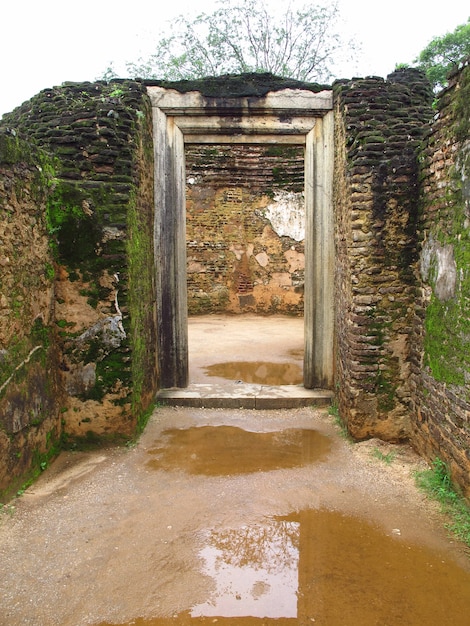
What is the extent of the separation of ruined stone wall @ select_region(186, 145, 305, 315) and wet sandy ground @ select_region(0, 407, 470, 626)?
27.3ft

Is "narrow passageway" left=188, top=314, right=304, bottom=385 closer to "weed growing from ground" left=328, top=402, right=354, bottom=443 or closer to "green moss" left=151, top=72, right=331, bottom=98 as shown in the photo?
"weed growing from ground" left=328, top=402, right=354, bottom=443

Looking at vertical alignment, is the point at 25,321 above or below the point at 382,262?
below

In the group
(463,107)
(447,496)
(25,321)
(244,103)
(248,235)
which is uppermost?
(244,103)

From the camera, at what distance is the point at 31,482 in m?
3.70

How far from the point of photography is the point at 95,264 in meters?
4.35

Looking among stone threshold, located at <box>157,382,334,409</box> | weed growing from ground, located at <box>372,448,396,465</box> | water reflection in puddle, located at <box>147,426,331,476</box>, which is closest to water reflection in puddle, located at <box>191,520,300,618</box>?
water reflection in puddle, located at <box>147,426,331,476</box>

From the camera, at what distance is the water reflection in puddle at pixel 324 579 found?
243 cm

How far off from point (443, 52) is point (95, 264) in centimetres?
1597

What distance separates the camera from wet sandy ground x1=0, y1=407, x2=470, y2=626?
2.48m

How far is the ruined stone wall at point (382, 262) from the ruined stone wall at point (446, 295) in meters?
0.17

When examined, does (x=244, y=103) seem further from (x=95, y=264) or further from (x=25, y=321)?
(x=25, y=321)

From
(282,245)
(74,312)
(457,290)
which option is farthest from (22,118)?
(282,245)

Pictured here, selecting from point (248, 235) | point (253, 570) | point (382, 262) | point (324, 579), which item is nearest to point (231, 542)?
point (253, 570)

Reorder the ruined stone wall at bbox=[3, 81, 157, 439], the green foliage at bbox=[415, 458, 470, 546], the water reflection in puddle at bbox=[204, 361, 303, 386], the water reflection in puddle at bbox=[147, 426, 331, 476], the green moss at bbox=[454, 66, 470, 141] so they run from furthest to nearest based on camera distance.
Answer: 1. the water reflection in puddle at bbox=[204, 361, 303, 386]
2. the ruined stone wall at bbox=[3, 81, 157, 439]
3. the water reflection in puddle at bbox=[147, 426, 331, 476]
4. the green moss at bbox=[454, 66, 470, 141]
5. the green foliage at bbox=[415, 458, 470, 546]
